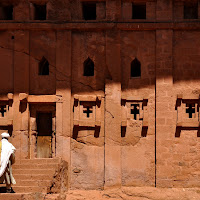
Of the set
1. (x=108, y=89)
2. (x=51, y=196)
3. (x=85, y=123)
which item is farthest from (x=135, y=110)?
(x=51, y=196)

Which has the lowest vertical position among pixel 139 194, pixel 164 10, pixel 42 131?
pixel 139 194

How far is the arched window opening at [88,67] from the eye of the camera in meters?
12.5

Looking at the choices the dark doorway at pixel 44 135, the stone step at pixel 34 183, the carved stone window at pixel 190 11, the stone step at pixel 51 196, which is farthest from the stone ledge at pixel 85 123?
the carved stone window at pixel 190 11

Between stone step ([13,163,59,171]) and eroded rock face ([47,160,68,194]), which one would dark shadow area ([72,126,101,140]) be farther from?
stone step ([13,163,59,171])

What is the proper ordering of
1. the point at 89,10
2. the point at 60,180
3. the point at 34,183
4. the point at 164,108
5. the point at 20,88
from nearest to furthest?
1. the point at 34,183
2. the point at 60,180
3. the point at 164,108
4. the point at 20,88
5. the point at 89,10

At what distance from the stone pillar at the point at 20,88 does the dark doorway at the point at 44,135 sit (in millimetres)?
523

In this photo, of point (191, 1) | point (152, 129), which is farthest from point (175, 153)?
point (191, 1)

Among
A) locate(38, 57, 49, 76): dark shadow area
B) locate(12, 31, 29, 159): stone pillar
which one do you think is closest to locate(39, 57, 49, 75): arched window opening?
locate(38, 57, 49, 76): dark shadow area

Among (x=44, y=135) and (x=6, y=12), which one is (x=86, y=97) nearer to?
(x=44, y=135)

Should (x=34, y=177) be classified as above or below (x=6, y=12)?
below

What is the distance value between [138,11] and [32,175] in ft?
20.9

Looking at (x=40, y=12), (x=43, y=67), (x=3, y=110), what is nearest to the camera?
(x=3, y=110)

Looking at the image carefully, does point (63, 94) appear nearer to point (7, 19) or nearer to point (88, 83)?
point (88, 83)

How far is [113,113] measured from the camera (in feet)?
39.6
